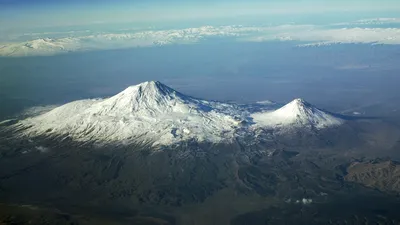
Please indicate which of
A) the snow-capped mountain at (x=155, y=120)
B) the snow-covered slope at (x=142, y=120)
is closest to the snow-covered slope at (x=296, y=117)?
the snow-capped mountain at (x=155, y=120)

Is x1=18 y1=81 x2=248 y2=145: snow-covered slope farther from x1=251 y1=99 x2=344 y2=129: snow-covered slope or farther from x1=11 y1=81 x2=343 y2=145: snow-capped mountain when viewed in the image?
x1=251 y1=99 x2=344 y2=129: snow-covered slope

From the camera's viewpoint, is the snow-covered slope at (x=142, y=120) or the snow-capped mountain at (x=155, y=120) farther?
the snow-capped mountain at (x=155, y=120)

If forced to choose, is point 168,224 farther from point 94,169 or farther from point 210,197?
point 94,169

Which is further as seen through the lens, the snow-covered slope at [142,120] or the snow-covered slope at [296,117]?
the snow-covered slope at [296,117]

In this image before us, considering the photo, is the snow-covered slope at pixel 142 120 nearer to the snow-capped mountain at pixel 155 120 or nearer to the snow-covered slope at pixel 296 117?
the snow-capped mountain at pixel 155 120

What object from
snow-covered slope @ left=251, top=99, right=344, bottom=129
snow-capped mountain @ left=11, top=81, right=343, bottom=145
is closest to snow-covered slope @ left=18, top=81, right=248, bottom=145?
snow-capped mountain @ left=11, top=81, right=343, bottom=145

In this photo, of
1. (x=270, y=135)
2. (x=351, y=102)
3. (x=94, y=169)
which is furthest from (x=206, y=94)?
(x=94, y=169)

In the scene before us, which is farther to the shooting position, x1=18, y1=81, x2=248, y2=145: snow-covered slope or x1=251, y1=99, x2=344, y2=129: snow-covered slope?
x1=251, y1=99, x2=344, y2=129: snow-covered slope
